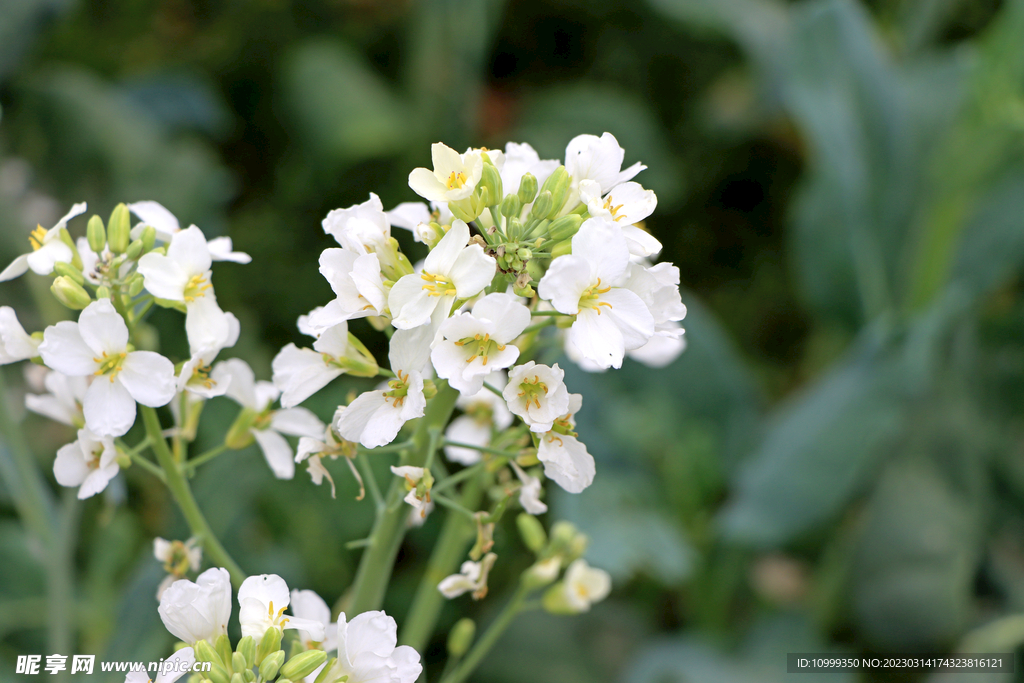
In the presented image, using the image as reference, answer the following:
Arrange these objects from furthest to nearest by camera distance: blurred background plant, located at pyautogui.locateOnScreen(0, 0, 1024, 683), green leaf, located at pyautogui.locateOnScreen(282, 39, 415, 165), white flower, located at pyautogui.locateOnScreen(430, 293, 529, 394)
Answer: green leaf, located at pyautogui.locateOnScreen(282, 39, 415, 165) → blurred background plant, located at pyautogui.locateOnScreen(0, 0, 1024, 683) → white flower, located at pyautogui.locateOnScreen(430, 293, 529, 394)

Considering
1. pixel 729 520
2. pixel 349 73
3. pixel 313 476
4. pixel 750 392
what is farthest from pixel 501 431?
pixel 349 73

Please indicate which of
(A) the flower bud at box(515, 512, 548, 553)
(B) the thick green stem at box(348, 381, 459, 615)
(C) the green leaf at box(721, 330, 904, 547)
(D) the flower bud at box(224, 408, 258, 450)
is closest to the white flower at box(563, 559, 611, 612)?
(A) the flower bud at box(515, 512, 548, 553)

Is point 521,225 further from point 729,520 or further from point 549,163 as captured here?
point 729,520

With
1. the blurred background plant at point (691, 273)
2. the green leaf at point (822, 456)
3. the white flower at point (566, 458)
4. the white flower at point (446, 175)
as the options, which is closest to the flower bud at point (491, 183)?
the white flower at point (446, 175)

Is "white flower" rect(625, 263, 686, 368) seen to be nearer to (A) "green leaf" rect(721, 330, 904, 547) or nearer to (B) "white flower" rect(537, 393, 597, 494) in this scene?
(B) "white flower" rect(537, 393, 597, 494)

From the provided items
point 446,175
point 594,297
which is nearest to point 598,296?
point 594,297

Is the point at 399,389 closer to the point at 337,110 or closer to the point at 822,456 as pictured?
the point at 822,456
